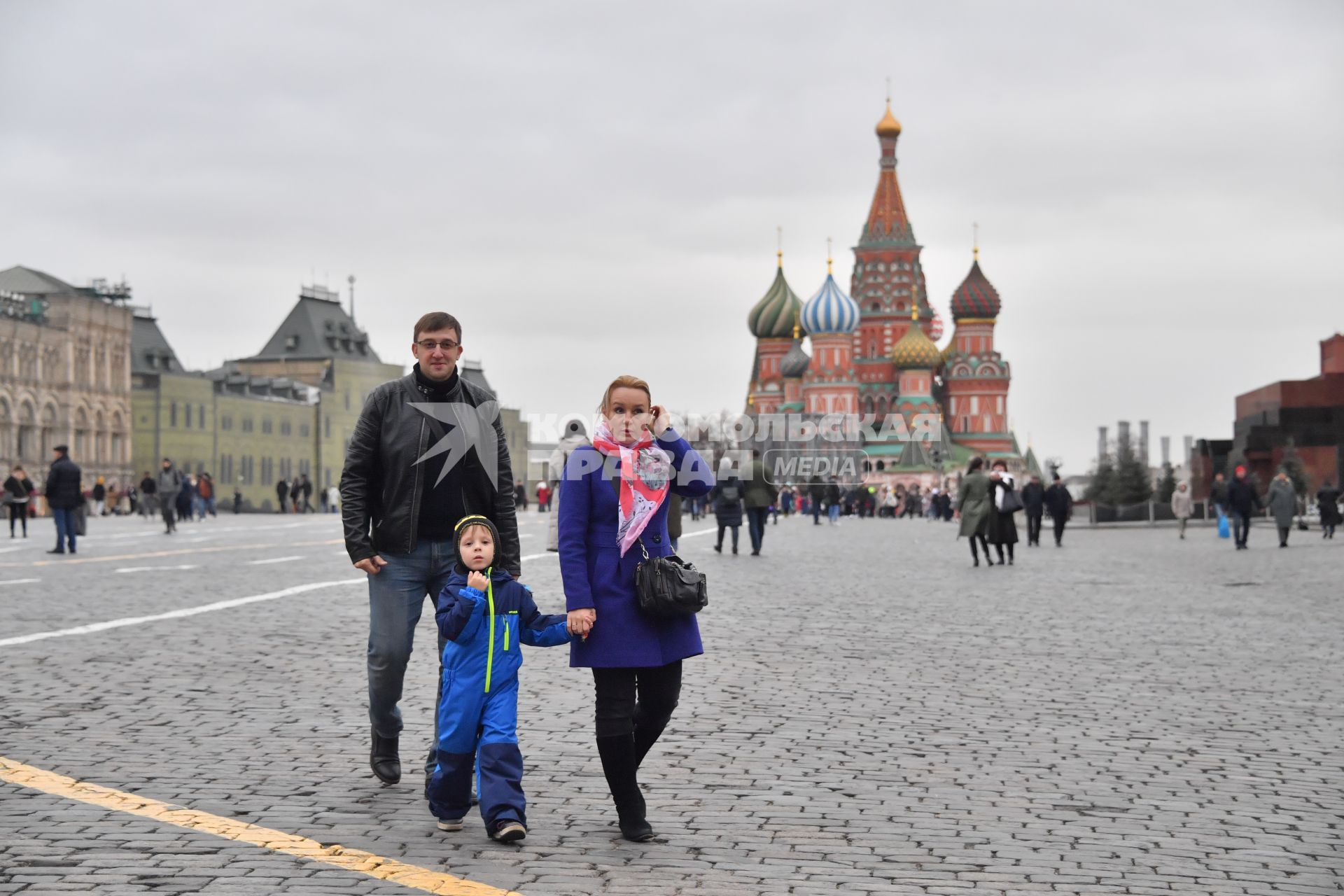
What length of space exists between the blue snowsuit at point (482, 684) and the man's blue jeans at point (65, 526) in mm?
19630

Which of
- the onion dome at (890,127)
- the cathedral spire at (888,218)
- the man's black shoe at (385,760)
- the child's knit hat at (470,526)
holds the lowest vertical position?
the man's black shoe at (385,760)

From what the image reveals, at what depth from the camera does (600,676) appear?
591 cm

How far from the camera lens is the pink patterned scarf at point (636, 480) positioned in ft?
19.2

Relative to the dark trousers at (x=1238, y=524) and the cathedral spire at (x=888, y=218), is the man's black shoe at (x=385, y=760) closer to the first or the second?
the dark trousers at (x=1238, y=524)

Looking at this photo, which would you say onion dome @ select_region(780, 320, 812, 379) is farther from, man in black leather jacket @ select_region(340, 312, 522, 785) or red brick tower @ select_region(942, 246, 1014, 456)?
man in black leather jacket @ select_region(340, 312, 522, 785)

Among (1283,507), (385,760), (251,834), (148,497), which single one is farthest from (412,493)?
(148,497)

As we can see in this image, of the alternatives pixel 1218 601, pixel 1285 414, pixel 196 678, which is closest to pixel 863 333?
pixel 1285 414

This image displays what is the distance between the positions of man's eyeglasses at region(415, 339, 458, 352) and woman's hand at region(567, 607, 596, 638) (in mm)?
1322

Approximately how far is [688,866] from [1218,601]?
41.9 ft

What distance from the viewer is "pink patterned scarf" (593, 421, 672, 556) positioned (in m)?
5.84

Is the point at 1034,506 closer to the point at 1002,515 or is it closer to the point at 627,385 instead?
the point at 1002,515

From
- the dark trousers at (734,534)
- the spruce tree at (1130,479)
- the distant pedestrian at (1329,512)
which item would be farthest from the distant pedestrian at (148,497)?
the spruce tree at (1130,479)

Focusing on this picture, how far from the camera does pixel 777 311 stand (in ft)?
458

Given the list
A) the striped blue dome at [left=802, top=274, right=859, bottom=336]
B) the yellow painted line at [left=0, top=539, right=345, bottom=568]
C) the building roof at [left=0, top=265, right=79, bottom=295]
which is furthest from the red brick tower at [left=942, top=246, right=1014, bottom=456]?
the yellow painted line at [left=0, top=539, right=345, bottom=568]
